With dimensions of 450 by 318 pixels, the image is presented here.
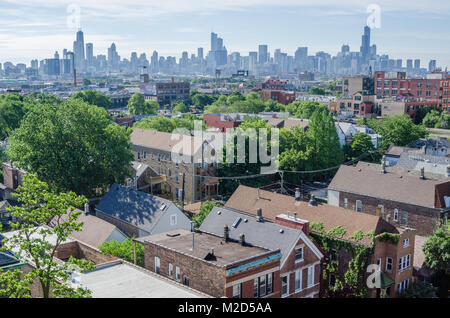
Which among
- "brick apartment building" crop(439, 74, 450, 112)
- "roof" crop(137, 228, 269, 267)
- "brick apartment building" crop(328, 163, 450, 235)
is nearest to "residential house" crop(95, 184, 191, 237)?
"roof" crop(137, 228, 269, 267)

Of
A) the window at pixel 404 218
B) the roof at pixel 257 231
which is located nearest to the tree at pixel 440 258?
the window at pixel 404 218

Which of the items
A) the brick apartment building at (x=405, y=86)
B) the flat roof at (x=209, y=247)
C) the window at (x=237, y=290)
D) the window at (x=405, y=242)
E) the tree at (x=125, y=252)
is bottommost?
the tree at (x=125, y=252)

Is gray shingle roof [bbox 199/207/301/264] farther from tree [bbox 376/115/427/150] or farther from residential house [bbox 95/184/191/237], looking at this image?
tree [bbox 376/115/427/150]

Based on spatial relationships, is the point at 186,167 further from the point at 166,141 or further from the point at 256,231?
the point at 256,231

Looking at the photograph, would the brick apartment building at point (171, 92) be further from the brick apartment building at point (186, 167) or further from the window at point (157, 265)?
the window at point (157, 265)

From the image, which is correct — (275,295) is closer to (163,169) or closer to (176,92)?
(163,169)
